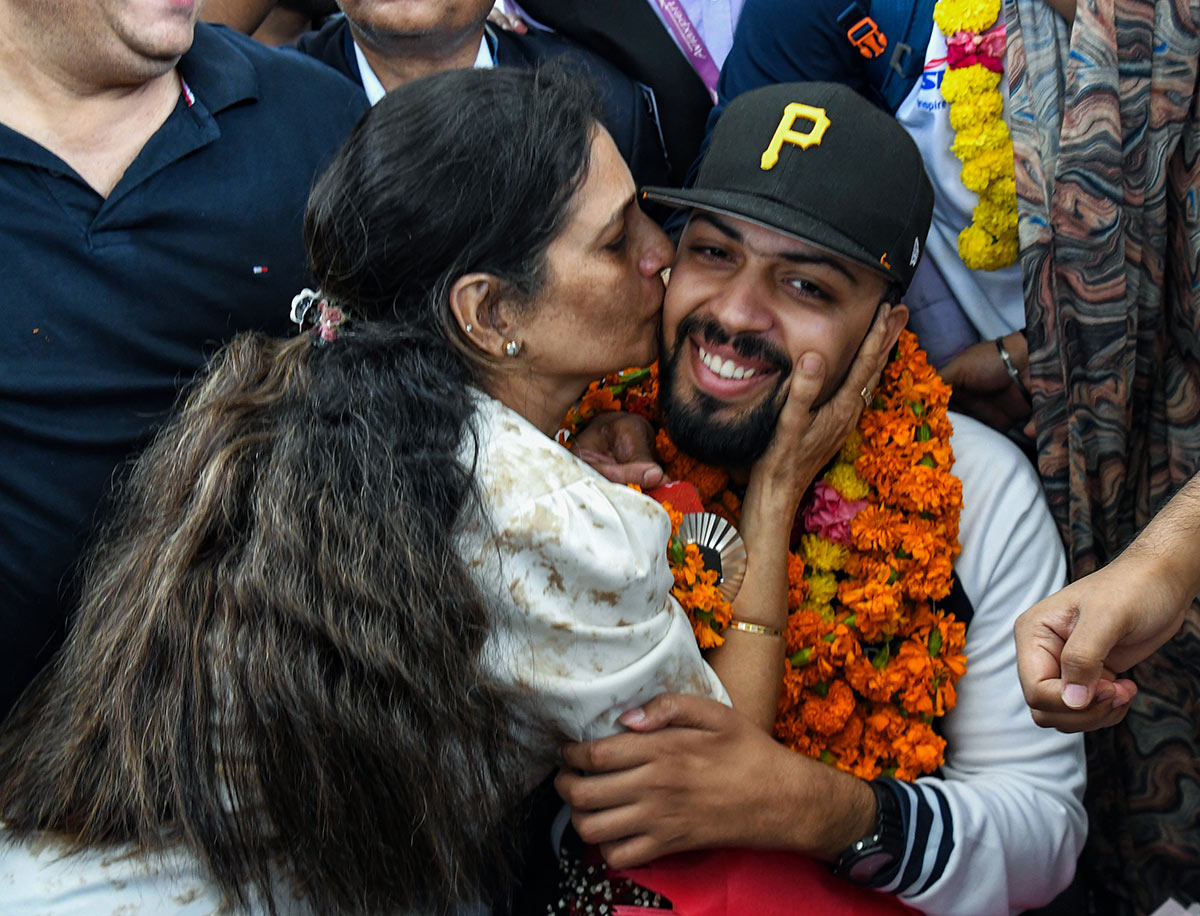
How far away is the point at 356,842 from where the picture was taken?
5.76 feet

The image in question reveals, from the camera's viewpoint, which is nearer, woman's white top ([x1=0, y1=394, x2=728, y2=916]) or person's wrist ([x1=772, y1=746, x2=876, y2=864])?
woman's white top ([x1=0, y1=394, x2=728, y2=916])

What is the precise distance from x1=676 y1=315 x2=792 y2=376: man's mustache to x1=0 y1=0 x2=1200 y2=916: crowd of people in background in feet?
0.04

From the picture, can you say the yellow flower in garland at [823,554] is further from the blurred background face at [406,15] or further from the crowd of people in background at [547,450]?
the blurred background face at [406,15]

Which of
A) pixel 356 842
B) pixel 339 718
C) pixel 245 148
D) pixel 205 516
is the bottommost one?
pixel 356 842

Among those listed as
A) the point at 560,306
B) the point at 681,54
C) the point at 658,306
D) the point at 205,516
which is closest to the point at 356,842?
the point at 205,516

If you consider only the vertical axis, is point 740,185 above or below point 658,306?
above

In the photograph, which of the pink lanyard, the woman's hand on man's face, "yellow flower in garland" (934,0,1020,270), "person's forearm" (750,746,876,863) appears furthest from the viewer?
the pink lanyard

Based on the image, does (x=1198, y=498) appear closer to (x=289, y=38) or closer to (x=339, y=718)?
(x=339, y=718)

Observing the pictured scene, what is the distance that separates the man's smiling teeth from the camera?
246 cm

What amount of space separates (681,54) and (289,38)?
150 centimetres

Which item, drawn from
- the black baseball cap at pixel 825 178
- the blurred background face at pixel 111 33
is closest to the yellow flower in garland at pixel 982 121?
the black baseball cap at pixel 825 178

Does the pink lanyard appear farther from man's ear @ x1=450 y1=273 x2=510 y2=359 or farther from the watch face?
the watch face

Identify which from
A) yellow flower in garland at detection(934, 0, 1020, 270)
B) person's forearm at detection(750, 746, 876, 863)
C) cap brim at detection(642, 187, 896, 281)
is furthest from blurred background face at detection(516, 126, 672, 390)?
yellow flower in garland at detection(934, 0, 1020, 270)

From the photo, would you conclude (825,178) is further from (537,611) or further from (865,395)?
(537,611)
